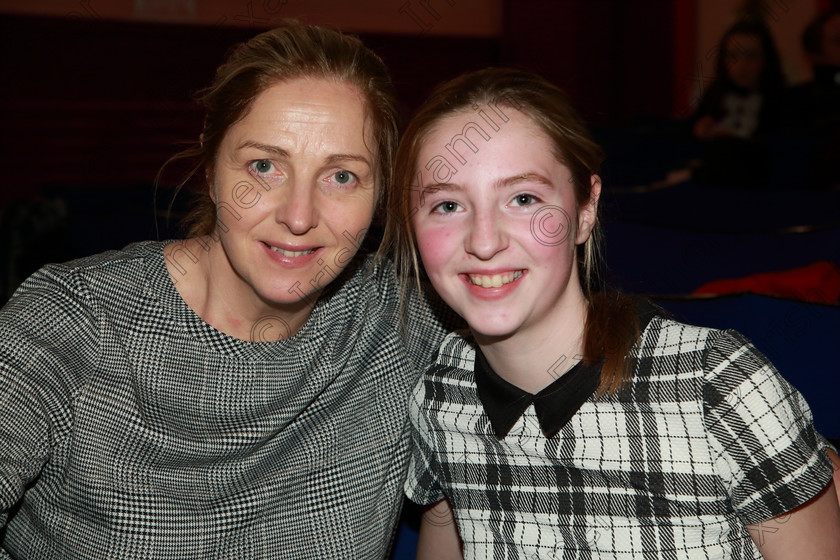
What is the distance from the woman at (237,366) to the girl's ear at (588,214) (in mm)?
351

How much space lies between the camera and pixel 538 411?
4.32 feet

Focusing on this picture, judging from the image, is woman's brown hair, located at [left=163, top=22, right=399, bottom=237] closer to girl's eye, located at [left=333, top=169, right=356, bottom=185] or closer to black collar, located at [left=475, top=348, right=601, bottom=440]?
girl's eye, located at [left=333, top=169, right=356, bottom=185]

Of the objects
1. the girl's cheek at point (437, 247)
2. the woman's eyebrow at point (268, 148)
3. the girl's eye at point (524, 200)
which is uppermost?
the woman's eyebrow at point (268, 148)

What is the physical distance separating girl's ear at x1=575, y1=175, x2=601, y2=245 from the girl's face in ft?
0.14

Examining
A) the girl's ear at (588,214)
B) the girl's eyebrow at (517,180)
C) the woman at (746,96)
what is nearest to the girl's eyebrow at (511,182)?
the girl's eyebrow at (517,180)

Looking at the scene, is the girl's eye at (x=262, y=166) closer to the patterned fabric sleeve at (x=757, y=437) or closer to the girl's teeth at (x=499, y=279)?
the girl's teeth at (x=499, y=279)

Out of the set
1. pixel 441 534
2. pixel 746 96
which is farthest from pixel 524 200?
pixel 746 96

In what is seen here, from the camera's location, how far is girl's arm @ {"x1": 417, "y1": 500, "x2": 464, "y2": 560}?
60.1 inches

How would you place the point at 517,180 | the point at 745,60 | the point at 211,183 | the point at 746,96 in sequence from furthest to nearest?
the point at 746,96 → the point at 745,60 → the point at 211,183 → the point at 517,180

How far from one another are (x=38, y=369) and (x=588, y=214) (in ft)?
2.90

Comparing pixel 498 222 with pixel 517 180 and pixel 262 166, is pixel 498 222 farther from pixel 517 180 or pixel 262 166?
pixel 262 166

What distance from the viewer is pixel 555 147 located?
1.32 m

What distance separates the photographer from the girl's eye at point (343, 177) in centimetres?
A: 142

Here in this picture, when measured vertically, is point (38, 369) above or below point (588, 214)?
below
